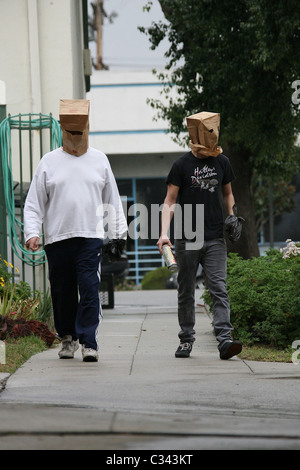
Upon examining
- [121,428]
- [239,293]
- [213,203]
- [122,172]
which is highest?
[213,203]

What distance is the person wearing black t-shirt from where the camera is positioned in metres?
7.26

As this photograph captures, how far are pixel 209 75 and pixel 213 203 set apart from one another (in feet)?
35.7

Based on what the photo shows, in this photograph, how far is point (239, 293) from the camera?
341 inches

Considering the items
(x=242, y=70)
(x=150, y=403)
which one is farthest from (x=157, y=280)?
(x=150, y=403)

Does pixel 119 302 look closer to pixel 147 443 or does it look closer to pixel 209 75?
pixel 209 75

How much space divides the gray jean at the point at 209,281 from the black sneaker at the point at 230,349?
51 millimetres

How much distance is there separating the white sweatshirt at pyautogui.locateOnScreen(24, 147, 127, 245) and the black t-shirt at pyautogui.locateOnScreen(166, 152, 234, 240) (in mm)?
531

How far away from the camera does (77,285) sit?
740 cm

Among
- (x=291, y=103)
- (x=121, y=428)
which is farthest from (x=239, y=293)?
(x=291, y=103)

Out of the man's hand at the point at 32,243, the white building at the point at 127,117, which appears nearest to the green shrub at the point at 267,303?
the man's hand at the point at 32,243

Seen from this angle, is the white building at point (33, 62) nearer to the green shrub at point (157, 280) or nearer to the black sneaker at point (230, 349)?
the black sneaker at point (230, 349)

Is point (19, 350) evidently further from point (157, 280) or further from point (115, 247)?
point (157, 280)

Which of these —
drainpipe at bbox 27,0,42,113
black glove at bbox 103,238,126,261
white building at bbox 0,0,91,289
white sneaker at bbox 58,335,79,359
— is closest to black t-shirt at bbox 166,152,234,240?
black glove at bbox 103,238,126,261

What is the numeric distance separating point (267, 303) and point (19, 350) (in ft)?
7.65
